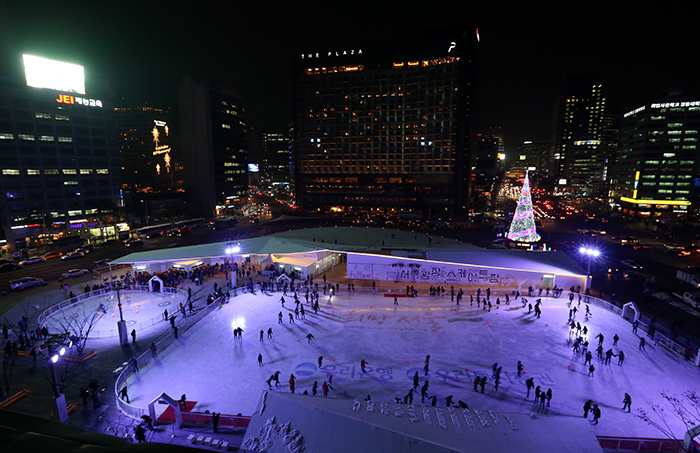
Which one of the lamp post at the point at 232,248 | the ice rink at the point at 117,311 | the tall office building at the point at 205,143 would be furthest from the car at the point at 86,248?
the tall office building at the point at 205,143

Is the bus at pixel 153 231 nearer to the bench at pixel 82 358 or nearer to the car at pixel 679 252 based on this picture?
the bench at pixel 82 358

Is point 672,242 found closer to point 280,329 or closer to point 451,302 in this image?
point 451,302

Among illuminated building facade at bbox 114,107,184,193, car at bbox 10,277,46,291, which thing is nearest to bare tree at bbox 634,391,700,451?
car at bbox 10,277,46,291

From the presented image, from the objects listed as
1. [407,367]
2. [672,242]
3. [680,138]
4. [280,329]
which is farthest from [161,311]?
[680,138]

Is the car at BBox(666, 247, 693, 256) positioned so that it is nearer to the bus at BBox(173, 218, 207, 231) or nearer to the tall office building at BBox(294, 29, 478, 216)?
the tall office building at BBox(294, 29, 478, 216)

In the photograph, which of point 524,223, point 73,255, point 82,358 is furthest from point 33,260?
point 524,223

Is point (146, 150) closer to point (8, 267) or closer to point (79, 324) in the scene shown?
point (8, 267)
